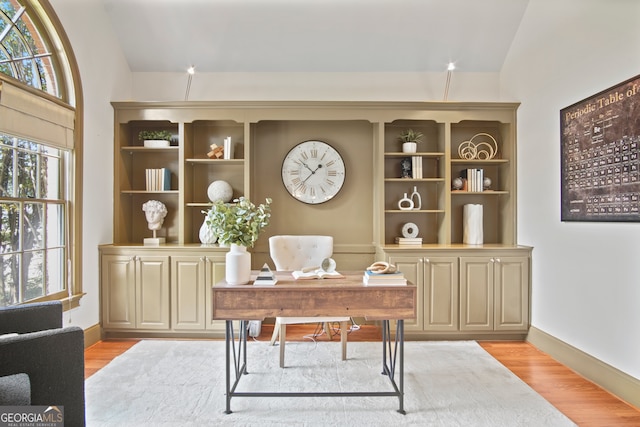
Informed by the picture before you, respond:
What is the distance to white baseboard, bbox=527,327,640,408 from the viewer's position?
7.85 feet

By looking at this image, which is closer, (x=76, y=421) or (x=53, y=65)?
(x=76, y=421)

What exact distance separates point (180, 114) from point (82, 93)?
2.73 ft

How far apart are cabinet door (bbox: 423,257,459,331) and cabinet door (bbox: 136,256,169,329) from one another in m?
2.45

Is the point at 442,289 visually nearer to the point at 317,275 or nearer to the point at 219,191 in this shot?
the point at 317,275

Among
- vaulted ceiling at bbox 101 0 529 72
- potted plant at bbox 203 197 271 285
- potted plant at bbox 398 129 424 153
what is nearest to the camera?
potted plant at bbox 203 197 271 285

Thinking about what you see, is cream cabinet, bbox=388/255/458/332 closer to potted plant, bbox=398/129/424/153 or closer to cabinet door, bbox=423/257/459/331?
cabinet door, bbox=423/257/459/331

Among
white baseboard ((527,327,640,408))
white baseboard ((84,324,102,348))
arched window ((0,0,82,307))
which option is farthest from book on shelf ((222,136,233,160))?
white baseboard ((527,327,640,408))

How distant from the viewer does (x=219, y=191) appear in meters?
3.93

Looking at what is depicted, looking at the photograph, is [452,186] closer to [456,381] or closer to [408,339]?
[408,339]

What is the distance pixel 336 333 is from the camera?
3814 mm

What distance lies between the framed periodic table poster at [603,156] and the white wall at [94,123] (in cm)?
403

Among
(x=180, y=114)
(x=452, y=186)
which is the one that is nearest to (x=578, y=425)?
(x=452, y=186)

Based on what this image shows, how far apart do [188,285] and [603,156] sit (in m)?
3.51

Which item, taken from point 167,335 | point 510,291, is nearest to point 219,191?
point 167,335
